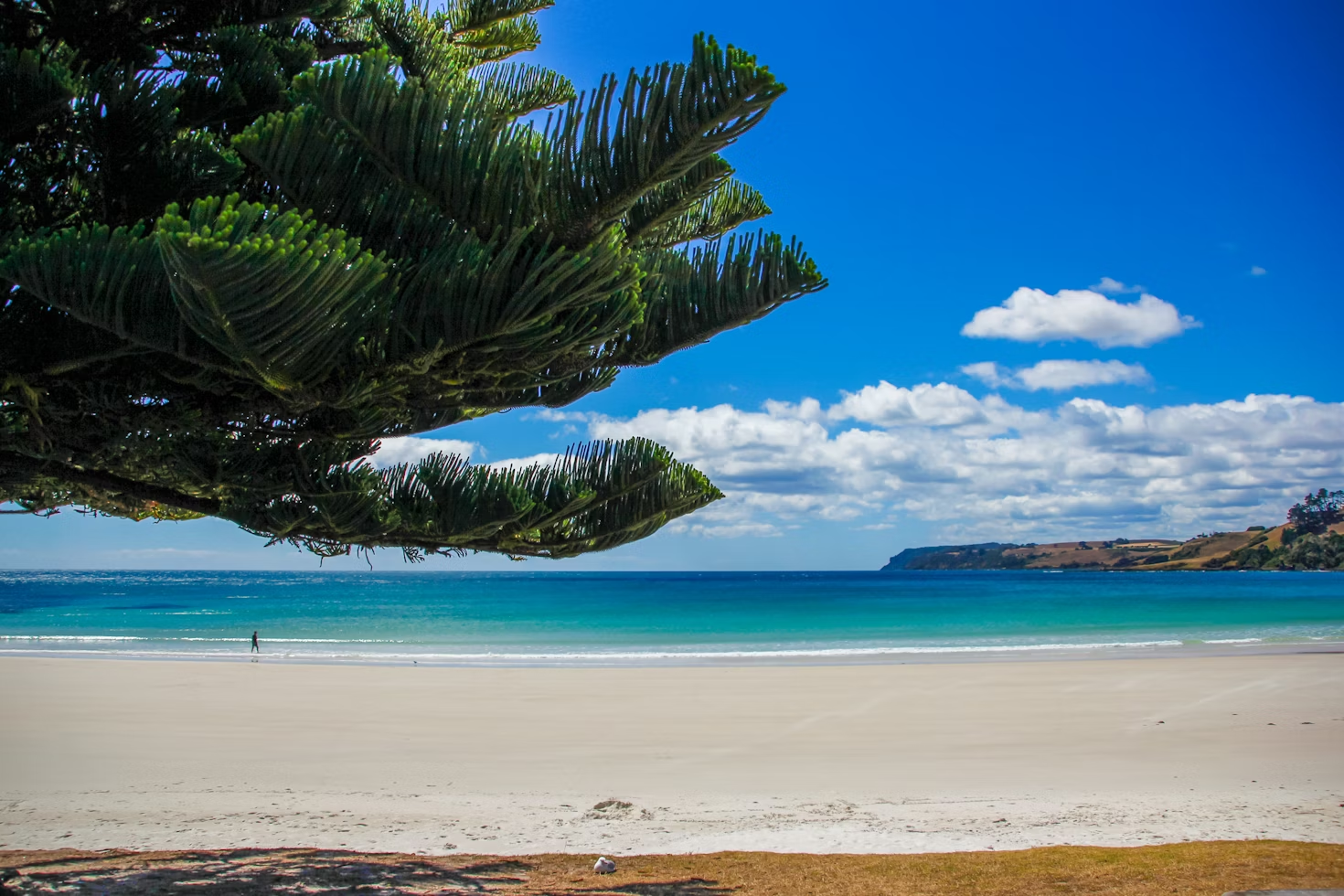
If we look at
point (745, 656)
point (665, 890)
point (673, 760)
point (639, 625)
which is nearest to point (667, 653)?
point (745, 656)

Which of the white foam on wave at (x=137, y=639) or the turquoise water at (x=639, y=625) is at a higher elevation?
the white foam on wave at (x=137, y=639)

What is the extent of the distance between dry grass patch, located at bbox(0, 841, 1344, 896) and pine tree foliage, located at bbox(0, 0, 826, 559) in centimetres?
159

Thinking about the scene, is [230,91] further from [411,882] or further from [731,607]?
[731,607]

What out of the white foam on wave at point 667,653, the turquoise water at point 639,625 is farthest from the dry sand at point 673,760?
the turquoise water at point 639,625

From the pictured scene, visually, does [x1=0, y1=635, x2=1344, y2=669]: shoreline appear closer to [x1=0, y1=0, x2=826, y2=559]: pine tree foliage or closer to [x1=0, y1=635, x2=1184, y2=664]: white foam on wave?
[x1=0, y1=635, x2=1184, y2=664]: white foam on wave

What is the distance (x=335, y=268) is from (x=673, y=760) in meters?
7.33

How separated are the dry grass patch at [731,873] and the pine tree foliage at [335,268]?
1.59m

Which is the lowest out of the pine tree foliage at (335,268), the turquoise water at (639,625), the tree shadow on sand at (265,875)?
the turquoise water at (639,625)

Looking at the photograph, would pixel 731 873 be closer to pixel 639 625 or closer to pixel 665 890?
pixel 665 890

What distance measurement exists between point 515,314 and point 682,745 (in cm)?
775

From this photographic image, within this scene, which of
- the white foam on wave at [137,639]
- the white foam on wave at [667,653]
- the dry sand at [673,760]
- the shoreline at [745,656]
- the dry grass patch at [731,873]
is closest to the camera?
the dry grass patch at [731,873]

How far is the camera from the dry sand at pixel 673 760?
5.21m

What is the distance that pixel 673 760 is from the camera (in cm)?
804

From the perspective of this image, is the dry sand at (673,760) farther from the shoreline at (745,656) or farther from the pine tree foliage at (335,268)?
the pine tree foliage at (335,268)
